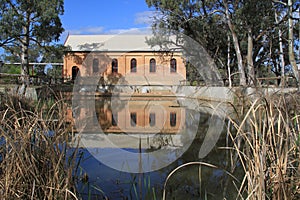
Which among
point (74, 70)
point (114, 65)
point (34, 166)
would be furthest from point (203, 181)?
point (74, 70)

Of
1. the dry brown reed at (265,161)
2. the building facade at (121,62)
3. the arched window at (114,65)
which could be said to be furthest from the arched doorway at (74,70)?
the dry brown reed at (265,161)

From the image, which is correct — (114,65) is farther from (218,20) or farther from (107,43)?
(218,20)

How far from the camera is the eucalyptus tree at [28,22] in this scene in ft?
49.0

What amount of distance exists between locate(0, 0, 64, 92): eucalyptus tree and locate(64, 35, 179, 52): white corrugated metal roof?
11408 mm

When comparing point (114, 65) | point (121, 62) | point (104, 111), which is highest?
point (121, 62)

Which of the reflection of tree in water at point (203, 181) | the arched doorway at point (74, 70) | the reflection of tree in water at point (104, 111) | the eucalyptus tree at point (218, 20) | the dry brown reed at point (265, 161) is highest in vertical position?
the eucalyptus tree at point (218, 20)

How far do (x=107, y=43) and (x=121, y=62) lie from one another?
2.25 m

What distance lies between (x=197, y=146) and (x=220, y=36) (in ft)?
51.4

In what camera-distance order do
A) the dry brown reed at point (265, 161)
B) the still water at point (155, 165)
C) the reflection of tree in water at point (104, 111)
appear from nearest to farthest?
the dry brown reed at point (265, 161)
the still water at point (155, 165)
the reflection of tree in water at point (104, 111)

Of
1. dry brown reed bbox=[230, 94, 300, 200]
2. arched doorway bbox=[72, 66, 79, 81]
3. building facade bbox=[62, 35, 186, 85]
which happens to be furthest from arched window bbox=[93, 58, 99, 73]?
dry brown reed bbox=[230, 94, 300, 200]

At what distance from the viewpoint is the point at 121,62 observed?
29156 mm

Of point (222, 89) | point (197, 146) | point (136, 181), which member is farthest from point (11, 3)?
point (136, 181)

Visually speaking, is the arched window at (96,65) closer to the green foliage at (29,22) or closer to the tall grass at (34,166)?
the green foliage at (29,22)

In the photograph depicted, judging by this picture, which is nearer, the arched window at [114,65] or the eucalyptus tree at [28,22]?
the eucalyptus tree at [28,22]
